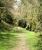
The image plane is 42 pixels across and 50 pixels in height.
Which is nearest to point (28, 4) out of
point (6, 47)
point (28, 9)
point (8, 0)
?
point (28, 9)

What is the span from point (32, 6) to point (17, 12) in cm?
346

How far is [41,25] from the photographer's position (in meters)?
14.0

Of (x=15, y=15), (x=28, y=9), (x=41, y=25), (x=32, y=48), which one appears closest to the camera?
(x=32, y=48)

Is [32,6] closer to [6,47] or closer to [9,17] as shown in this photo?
[9,17]

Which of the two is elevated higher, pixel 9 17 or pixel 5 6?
pixel 5 6

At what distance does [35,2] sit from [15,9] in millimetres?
4268

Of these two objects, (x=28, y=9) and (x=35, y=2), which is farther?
(x=28, y=9)

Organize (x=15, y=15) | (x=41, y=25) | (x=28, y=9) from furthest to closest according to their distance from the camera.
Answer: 1. (x=15, y=15)
2. (x=28, y=9)
3. (x=41, y=25)

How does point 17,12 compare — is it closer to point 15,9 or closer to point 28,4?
point 15,9

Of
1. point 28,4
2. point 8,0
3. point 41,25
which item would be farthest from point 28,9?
point 41,25

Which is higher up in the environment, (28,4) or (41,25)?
(28,4)

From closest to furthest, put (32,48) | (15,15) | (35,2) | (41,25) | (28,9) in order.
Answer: (32,48) → (41,25) → (35,2) → (28,9) → (15,15)

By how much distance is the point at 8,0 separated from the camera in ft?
57.2

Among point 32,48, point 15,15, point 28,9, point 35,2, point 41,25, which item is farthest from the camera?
point 15,15
